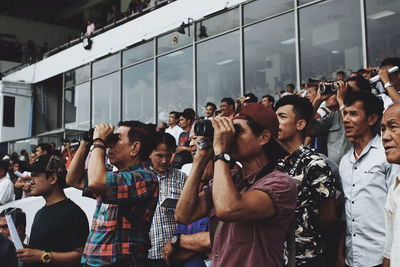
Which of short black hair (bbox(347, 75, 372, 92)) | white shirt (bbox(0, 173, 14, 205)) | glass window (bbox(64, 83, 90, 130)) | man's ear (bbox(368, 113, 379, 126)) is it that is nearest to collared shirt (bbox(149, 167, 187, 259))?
man's ear (bbox(368, 113, 379, 126))

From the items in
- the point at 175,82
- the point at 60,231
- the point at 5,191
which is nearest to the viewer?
the point at 60,231

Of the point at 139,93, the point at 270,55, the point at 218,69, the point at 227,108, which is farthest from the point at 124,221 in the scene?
the point at 139,93

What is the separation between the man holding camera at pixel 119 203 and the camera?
2842 millimetres

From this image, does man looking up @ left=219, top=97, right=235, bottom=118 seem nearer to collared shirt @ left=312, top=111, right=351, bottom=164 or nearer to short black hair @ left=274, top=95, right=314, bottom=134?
collared shirt @ left=312, top=111, right=351, bottom=164

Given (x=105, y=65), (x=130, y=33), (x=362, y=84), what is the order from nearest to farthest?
(x=362, y=84)
(x=130, y=33)
(x=105, y=65)

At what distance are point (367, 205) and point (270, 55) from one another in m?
7.99

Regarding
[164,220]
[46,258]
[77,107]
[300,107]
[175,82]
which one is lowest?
[46,258]

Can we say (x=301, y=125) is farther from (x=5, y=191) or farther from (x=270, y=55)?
(x=270, y=55)

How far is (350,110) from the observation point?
3.37m

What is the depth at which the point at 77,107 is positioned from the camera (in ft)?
59.8

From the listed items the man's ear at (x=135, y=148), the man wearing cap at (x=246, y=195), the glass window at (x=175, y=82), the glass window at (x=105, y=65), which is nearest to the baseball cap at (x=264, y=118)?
the man wearing cap at (x=246, y=195)

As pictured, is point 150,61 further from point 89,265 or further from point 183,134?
point 89,265

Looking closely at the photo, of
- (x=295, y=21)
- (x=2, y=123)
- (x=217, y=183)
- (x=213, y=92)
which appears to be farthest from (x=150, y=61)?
(x=217, y=183)

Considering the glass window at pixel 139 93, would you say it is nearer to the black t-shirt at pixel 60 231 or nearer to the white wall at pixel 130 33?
the white wall at pixel 130 33
